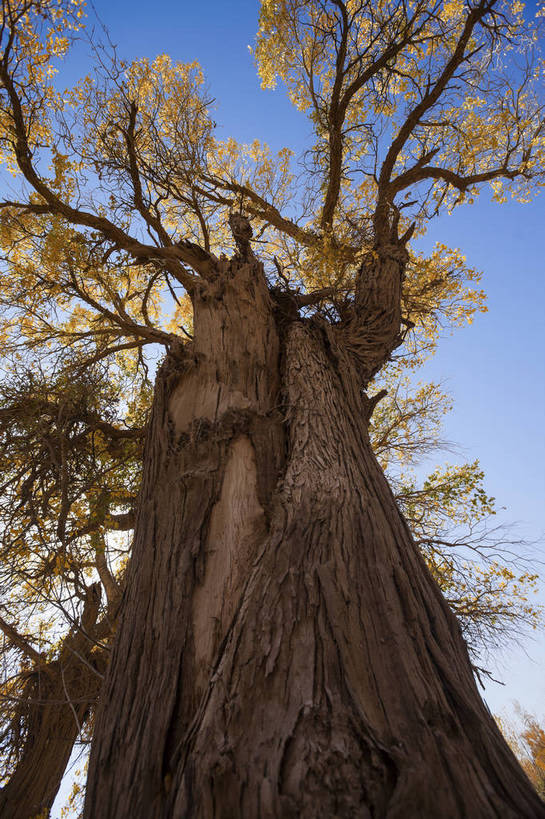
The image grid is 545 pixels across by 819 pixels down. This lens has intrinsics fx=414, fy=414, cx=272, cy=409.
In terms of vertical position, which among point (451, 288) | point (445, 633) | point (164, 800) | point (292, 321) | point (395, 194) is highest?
point (395, 194)

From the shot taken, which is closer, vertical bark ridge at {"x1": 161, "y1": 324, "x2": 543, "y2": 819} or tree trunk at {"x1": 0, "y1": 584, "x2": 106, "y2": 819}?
vertical bark ridge at {"x1": 161, "y1": 324, "x2": 543, "y2": 819}

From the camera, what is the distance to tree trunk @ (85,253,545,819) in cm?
117

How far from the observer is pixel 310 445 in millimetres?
2453

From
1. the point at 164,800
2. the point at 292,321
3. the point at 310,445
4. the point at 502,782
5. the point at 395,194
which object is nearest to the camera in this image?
the point at 502,782

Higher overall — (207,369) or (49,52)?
(49,52)

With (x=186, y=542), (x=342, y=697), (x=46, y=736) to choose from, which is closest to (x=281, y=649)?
(x=342, y=697)

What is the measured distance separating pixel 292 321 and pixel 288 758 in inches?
130

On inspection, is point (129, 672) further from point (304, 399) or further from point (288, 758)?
point (304, 399)

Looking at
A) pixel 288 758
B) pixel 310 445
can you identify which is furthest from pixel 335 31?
pixel 288 758

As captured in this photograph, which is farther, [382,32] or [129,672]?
[382,32]

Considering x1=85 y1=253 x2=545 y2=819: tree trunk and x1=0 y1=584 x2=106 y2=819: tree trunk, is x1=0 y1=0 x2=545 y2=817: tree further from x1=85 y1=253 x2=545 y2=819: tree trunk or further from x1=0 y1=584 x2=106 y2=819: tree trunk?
x1=0 y1=584 x2=106 y2=819: tree trunk

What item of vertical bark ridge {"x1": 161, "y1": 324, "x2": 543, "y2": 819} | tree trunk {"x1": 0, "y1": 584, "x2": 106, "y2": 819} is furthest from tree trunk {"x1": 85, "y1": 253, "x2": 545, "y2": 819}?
tree trunk {"x1": 0, "y1": 584, "x2": 106, "y2": 819}

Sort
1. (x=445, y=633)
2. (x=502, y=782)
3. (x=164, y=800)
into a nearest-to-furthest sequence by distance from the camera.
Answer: (x=502, y=782)
(x=164, y=800)
(x=445, y=633)

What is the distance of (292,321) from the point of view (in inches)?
155
